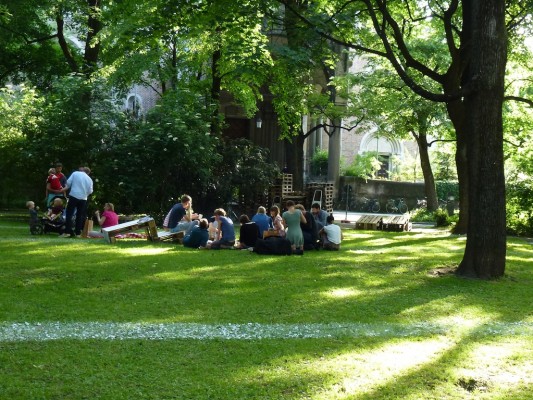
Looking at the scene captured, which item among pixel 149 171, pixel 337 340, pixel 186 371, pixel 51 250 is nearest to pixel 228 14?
pixel 51 250

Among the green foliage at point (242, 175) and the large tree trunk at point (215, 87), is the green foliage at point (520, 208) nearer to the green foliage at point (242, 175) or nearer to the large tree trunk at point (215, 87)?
the green foliage at point (242, 175)

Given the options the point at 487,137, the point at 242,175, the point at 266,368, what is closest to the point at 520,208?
the point at 242,175

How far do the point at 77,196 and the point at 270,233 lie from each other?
4770 mm

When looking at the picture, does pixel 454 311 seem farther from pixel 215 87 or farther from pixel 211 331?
pixel 215 87

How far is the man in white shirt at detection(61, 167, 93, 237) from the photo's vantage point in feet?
57.9

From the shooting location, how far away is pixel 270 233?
16.8 metres

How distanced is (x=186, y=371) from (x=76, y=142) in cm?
1716

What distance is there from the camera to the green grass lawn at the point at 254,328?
6.44 m

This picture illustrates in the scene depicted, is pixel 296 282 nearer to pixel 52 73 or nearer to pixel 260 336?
pixel 260 336

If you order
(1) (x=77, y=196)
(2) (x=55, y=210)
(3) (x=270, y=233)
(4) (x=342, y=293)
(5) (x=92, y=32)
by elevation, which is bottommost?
(4) (x=342, y=293)

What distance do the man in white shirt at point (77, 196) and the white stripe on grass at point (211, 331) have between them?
31.1 feet

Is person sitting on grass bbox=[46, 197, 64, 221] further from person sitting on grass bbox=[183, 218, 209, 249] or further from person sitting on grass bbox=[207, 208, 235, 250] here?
person sitting on grass bbox=[207, 208, 235, 250]

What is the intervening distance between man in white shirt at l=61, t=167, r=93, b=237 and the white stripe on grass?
9470 millimetres

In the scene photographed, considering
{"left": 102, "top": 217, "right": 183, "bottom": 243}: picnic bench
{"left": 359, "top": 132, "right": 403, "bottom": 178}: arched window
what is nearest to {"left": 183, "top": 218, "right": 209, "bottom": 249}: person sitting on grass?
{"left": 102, "top": 217, "right": 183, "bottom": 243}: picnic bench
